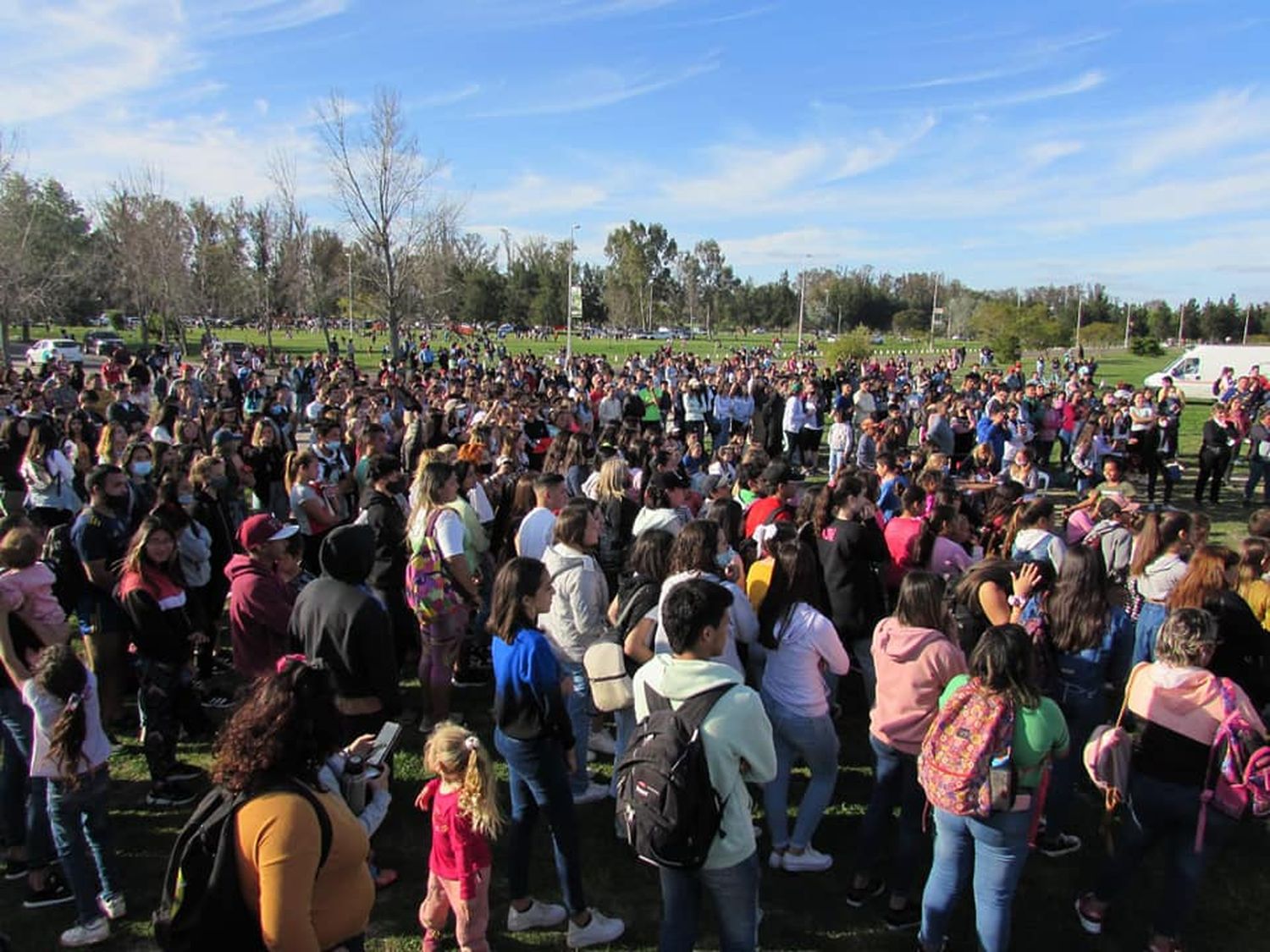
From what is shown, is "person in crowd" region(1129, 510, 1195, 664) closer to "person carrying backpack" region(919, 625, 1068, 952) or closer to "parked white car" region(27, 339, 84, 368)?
"person carrying backpack" region(919, 625, 1068, 952)

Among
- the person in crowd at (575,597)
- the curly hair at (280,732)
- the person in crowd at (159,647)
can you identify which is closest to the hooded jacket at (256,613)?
the person in crowd at (159,647)

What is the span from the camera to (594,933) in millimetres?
3721

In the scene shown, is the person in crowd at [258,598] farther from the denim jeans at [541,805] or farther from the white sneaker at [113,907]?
the denim jeans at [541,805]

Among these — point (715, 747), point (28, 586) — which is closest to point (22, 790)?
point (28, 586)

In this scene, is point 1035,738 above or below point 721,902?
above

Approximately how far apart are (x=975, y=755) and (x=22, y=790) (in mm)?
4575

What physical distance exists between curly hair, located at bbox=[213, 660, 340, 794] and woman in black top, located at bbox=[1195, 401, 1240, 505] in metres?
14.3

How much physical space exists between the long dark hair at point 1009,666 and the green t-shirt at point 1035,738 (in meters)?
0.04

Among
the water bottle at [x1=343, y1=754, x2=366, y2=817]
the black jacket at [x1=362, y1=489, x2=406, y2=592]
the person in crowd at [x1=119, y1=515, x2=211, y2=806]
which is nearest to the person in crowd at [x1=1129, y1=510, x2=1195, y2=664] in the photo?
the water bottle at [x1=343, y1=754, x2=366, y2=817]

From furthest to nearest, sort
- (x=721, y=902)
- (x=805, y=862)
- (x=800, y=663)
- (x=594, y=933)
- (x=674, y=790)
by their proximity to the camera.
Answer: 1. (x=805, y=862)
2. (x=800, y=663)
3. (x=594, y=933)
4. (x=721, y=902)
5. (x=674, y=790)

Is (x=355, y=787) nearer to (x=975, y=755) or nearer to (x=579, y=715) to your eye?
(x=579, y=715)

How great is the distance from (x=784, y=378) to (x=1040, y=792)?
705 inches

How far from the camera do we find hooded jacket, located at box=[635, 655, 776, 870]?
2.66m

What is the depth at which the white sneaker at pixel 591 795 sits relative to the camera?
4.83 m
